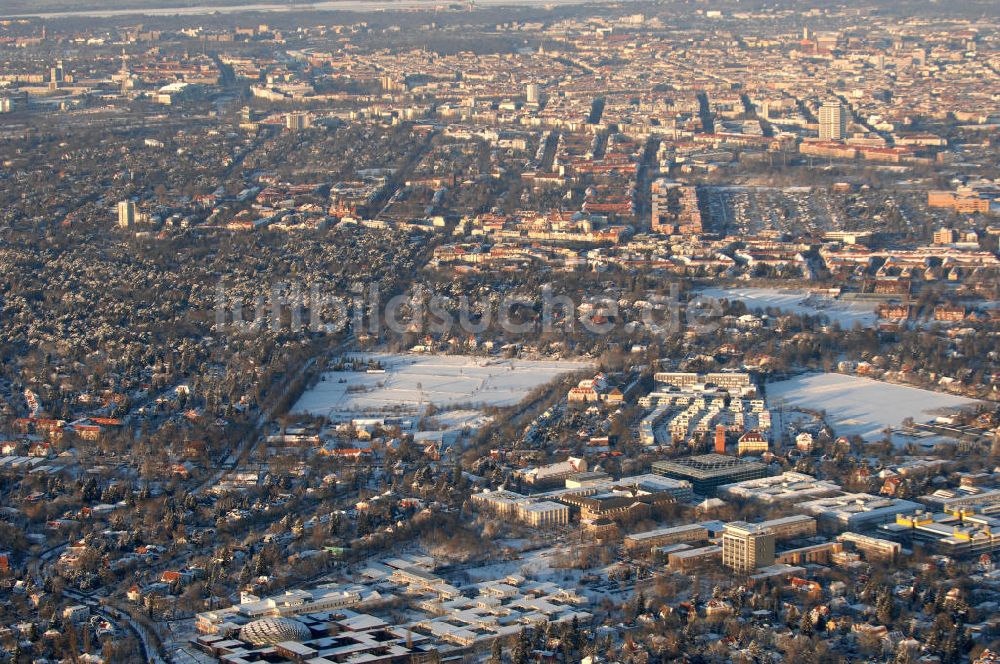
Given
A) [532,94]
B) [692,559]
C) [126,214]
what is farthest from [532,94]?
[692,559]

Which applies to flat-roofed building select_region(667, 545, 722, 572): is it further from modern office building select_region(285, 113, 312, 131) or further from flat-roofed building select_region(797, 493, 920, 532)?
modern office building select_region(285, 113, 312, 131)

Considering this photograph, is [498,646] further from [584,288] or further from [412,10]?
[412,10]

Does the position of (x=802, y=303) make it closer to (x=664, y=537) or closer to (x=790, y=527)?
(x=790, y=527)

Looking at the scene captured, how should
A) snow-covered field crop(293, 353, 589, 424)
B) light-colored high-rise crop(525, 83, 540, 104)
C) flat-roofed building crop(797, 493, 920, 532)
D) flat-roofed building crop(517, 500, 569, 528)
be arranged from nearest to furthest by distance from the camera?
1. flat-roofed building crop(797, 493, 920, 532)
2. flat-roofed building crop(517, 500, 569, 528)
3. snow-covered field crop(293, 353, 589, 424)
4. light-colored high-rise crop(525, 83, 540, 104)

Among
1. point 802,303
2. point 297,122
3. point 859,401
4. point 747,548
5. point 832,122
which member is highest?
point 747,548

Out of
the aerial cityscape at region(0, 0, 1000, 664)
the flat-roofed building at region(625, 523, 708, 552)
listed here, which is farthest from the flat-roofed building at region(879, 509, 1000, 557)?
the flat-roofed building at region(625, 523, 708, 552)

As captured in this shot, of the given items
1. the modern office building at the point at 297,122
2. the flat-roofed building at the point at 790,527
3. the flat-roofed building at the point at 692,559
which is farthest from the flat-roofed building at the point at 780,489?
the modern office building at the point at 297,122
